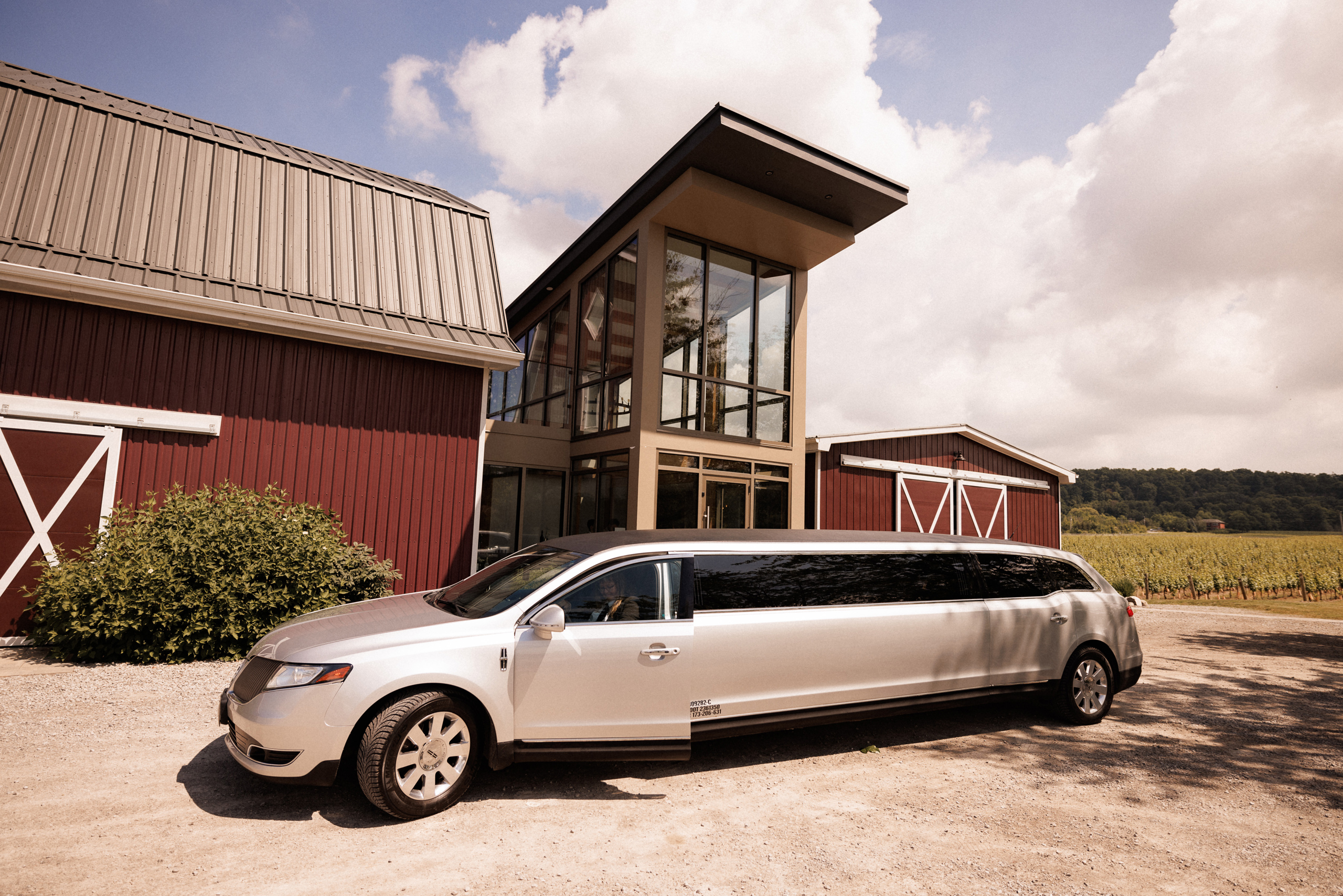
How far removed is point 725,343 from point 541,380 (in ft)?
19.0

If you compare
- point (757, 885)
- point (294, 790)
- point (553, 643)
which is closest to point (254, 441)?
point (294, 790)

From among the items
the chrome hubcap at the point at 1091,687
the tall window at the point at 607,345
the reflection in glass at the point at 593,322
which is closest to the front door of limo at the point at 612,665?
the chrome hubcap at the point at 1091,687

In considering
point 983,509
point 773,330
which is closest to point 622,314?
point 773,330

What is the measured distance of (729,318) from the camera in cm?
1279

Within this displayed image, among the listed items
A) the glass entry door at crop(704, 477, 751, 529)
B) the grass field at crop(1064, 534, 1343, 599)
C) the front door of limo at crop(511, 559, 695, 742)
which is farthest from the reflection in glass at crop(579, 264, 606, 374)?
the grass field at crop(1064, 534, 1343, 599)

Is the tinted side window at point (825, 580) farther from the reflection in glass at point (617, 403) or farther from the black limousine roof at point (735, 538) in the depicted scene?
the reflection in glass at point (617, 403)

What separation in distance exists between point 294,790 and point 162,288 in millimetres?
7335

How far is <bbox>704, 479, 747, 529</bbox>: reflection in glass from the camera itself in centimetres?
1198

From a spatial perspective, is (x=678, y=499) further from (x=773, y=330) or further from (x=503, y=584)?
(x=503, y=584)

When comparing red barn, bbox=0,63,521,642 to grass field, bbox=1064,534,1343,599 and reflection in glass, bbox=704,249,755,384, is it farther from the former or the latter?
grass field, bbox=1064,534,1343,599

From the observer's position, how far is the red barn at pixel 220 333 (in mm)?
8102

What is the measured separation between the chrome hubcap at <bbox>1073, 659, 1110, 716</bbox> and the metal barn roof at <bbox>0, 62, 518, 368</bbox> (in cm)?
856

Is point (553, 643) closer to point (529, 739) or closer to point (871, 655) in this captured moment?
point (529, 739)

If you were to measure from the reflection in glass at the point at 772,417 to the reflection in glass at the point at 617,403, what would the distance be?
8.25 ft
